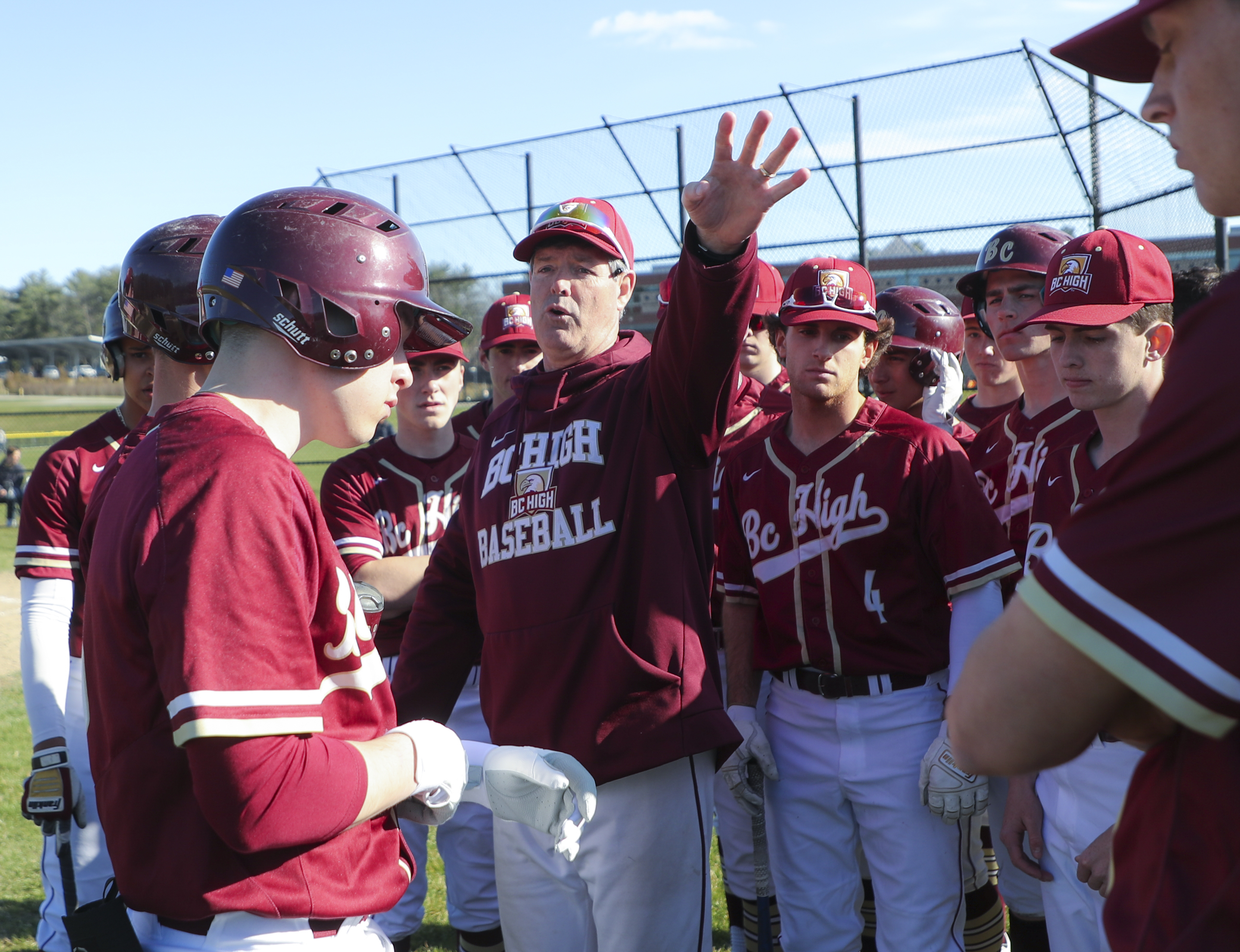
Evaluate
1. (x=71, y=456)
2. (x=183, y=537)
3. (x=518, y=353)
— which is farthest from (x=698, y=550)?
(x=518, y=353)

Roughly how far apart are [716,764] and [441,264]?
59.6 feet

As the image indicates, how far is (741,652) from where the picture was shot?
3.85m

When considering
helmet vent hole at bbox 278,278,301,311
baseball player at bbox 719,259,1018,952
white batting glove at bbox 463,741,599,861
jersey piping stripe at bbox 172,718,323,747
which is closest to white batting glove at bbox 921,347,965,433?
baseball player at bbox 719,259,1018,952

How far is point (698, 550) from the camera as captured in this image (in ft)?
10.1

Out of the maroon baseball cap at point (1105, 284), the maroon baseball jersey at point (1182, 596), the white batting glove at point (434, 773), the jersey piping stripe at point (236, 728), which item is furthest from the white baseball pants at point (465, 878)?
the maroon baseball jersey at point (1182, 596)

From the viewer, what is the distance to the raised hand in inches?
93.3

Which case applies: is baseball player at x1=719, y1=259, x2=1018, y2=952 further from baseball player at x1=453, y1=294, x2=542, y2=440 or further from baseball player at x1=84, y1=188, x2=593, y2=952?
baseball player at x1=453, y1=294, x2=542, y2=440

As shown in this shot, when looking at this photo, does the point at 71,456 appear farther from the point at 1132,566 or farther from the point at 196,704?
the point at 1132,566

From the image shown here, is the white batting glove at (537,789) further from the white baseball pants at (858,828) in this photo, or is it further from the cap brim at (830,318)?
the cap brim at (830,318)

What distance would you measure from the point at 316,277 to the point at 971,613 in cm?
243

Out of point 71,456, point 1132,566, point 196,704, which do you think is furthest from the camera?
point 71,456

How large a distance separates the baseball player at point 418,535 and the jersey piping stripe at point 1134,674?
347cm

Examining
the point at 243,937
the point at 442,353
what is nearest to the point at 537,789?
the point at 243,937

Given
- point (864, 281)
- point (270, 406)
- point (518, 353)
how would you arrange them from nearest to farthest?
point (270, 406), point (864, 281), point (518, 353)
